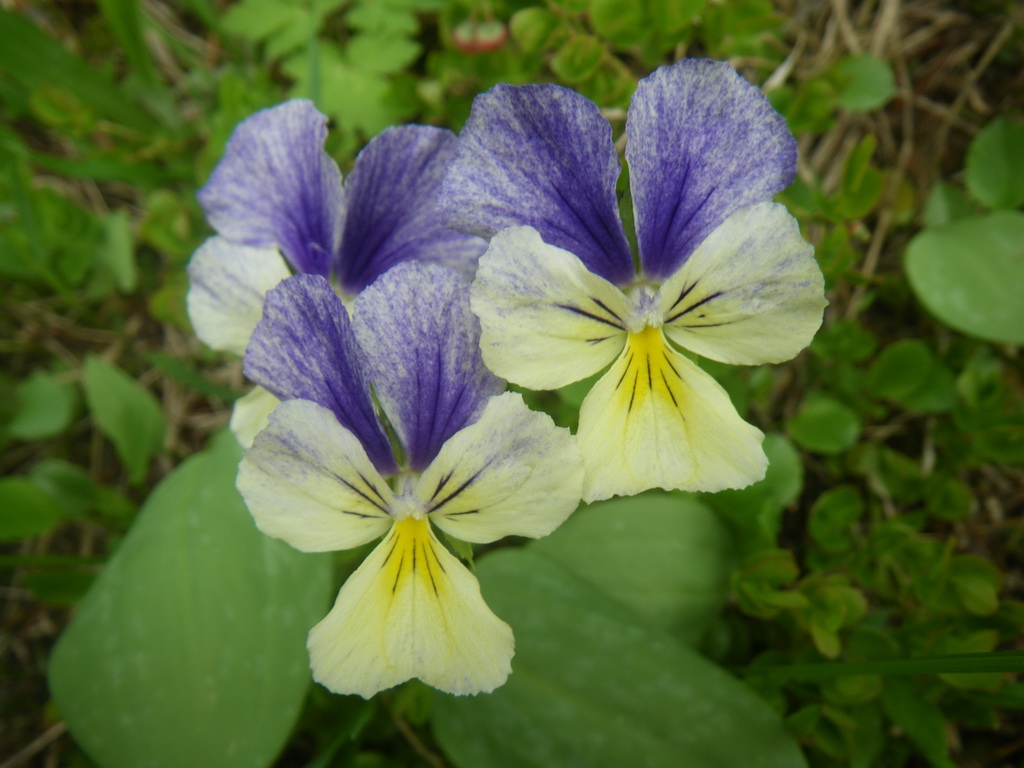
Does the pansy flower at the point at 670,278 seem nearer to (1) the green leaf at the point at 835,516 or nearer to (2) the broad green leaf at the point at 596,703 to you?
(2) the broad green leaf at the point at 596,703

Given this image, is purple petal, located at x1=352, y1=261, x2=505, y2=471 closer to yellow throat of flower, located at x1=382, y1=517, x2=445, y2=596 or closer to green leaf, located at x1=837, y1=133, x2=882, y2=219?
yellow throat of flower, located at x1=382, y1=517, x2=445, y2=596

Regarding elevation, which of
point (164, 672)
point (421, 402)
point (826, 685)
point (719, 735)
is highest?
point (421, 402)

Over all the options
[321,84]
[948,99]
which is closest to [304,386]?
[321,84]

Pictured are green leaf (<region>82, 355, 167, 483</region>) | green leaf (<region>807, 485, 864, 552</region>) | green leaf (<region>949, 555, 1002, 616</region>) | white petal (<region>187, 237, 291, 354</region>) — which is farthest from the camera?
green leaf (<region>82, 355, 167, 483</region>)

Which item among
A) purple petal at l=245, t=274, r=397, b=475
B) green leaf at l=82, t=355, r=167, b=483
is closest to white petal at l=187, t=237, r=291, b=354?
purple petal at l=245, t=274, r=397, b=475

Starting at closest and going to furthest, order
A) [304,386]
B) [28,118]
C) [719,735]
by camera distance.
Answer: [304,386] → [719,735] → [28,118]

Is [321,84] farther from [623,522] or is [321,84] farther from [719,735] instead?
[719,735]
